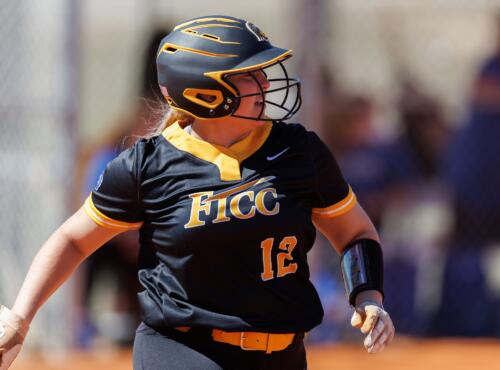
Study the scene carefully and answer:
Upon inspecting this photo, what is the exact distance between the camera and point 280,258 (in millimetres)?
3510

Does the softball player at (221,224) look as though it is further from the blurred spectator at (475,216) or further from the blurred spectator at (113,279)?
the blurred spectator at (475,216)

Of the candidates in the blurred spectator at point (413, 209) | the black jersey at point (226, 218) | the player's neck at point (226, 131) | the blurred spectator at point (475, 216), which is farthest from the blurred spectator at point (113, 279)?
the black jersey at point (226, 218)

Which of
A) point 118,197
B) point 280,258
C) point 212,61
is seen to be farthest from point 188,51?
point 280,258

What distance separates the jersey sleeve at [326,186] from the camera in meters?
3.62

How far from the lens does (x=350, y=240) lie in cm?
378

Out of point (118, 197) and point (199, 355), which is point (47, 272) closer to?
point (118, 197)

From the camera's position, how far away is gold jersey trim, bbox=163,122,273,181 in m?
3.56

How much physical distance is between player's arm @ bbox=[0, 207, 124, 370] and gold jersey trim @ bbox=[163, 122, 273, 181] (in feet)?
1.22

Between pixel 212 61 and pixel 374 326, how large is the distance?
3.24 feet

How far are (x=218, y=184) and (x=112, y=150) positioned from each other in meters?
4.61

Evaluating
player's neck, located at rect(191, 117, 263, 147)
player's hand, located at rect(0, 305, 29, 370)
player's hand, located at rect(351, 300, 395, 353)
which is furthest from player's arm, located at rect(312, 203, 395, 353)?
player's hand, located at rect(0, 305, 29, 370)

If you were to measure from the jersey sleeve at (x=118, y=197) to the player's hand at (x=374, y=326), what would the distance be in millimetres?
A: 786

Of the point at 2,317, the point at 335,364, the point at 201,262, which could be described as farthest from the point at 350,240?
the point at 335,364

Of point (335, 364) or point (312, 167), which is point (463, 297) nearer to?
point (335, 364)
